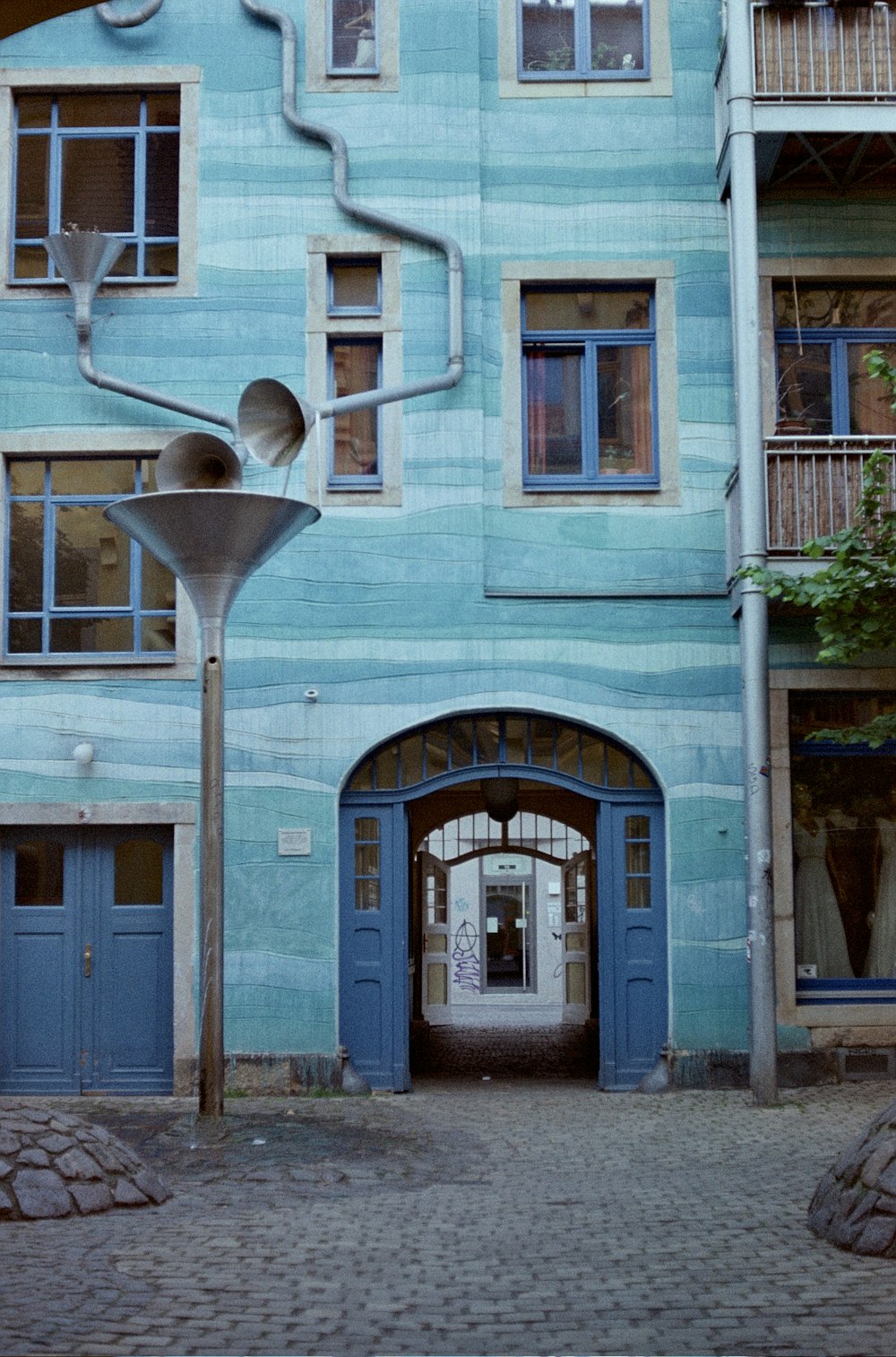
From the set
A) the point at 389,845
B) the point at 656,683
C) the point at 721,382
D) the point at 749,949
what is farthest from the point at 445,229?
the point at 749,949

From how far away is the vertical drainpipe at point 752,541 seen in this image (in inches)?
535

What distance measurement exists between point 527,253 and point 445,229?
2.46ft

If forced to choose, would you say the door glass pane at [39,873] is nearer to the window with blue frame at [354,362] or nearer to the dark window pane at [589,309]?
the window with blue frame at [354,362]

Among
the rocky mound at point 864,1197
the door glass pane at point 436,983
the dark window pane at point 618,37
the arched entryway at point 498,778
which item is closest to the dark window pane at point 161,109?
the dark window pane at point 618,37

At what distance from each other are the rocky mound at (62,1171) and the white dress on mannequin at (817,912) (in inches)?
266

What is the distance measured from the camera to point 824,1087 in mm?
14008

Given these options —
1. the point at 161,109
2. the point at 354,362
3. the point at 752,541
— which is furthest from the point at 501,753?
the point at 161,109

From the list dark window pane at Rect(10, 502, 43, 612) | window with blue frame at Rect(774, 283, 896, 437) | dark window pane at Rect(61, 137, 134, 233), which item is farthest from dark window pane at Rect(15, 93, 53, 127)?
window with blue frame at Rect(774, 283, 896, 437)

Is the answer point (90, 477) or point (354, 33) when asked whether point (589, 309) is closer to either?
point (354, 33)

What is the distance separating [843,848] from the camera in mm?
14695

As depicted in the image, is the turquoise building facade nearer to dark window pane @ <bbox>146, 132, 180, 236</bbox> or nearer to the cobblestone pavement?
dark window pane @ <bbox>146, 132, 180, 236</bbox>

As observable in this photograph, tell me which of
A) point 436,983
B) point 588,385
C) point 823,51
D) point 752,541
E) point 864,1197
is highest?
point 823,51

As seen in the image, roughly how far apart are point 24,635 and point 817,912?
23.7 feet

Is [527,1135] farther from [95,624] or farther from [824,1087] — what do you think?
[95,624]
